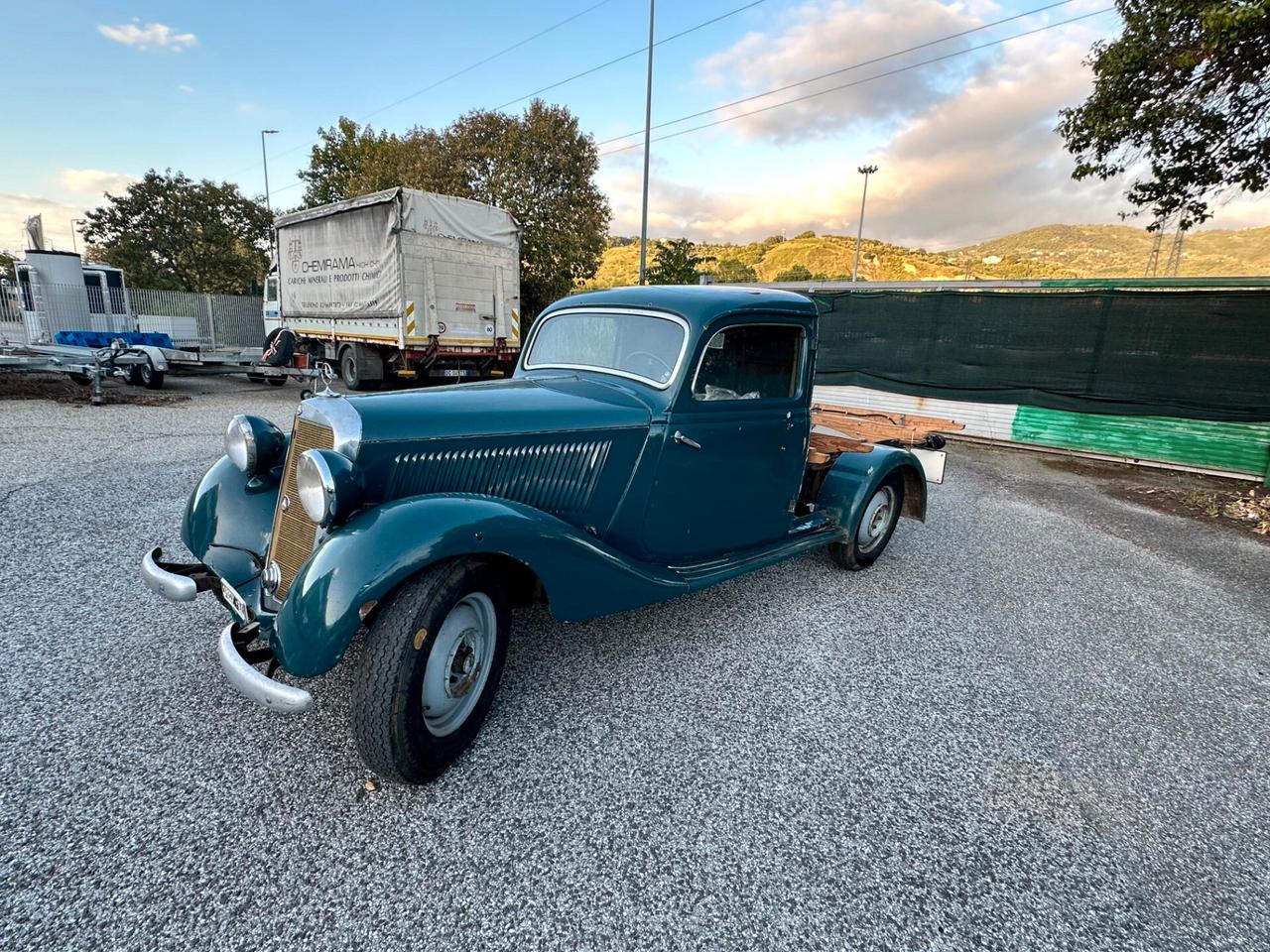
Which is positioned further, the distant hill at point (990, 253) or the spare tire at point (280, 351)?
the distant hill at point (990, 253)

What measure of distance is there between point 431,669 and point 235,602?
0.91 meters

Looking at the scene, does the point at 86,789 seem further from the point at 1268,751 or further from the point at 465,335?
the point at 465,335

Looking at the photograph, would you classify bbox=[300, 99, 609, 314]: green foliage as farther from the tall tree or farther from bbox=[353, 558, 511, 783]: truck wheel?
bbox=[353, 558, 511, 783]: truck wheel

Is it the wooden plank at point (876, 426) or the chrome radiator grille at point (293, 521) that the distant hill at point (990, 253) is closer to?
the wooden plank at point (876, 426)

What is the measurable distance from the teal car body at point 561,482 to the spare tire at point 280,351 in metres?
9.75

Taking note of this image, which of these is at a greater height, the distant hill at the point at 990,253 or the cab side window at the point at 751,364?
the distant hill at the point at 990,253

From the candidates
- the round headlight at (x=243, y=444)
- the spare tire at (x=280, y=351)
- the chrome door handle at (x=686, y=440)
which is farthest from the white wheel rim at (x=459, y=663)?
the spare tire at (x=280, y=351)

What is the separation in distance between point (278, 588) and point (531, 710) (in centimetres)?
115

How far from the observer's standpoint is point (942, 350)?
377 inches

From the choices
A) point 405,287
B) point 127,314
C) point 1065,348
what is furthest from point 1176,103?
point 127,314

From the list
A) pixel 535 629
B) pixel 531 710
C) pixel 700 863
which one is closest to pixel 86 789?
pixel 531 710

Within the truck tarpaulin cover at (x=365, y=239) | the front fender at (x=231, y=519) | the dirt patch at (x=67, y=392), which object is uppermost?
the truck tarpaulin cover at (x=365, y=239)

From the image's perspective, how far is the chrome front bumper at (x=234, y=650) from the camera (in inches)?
74.1

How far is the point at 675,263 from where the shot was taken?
23.7m
